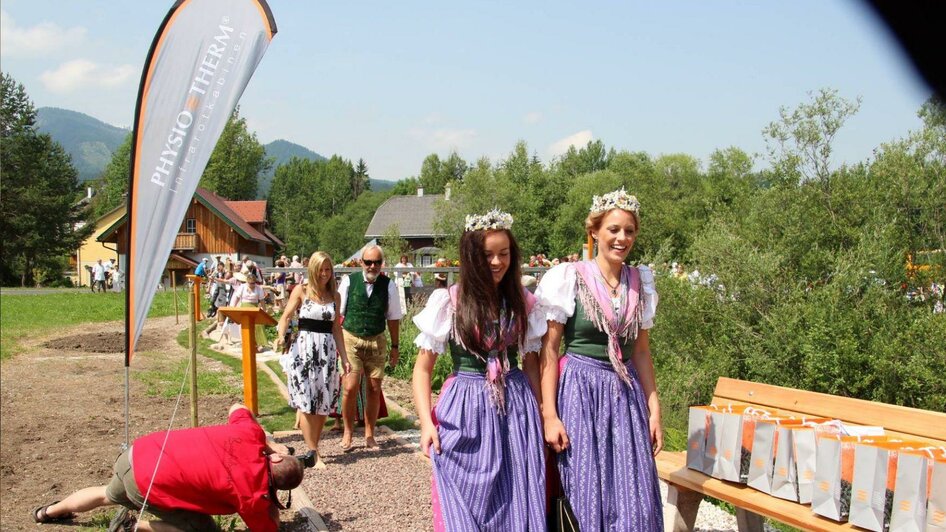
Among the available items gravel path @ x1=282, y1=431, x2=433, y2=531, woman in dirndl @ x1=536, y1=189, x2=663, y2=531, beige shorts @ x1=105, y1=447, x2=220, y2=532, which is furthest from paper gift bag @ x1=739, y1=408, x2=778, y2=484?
beige shorts @ x1=105, y1=447, x2=220, y2=532

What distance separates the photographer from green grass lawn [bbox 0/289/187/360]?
15703mm

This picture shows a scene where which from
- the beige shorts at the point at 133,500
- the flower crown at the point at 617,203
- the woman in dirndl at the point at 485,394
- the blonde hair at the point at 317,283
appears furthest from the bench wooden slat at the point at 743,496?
the blonde hair at the point at 317,283

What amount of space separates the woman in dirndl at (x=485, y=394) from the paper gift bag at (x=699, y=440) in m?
1.14

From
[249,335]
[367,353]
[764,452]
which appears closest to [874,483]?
[764,452]

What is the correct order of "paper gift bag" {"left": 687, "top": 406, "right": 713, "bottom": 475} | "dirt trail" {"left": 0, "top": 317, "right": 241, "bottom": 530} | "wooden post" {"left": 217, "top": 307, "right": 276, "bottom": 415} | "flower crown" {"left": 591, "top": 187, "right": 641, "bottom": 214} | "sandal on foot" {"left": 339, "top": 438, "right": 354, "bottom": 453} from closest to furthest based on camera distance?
1. "flower crown" {"left": 591, "top": 187, "right": 641, "bottom": 214}
2. "paper gift bag" {"left": 687, "top": 406, "right": 713, "bottom": 475}
3. "dirt trail" {"left": 0, "top": 317, "right": 241, "bottom": 530}
4. "sandal on foot" {"left": 339, "top": 438, "right": 354, "bottom": 453}
5. "wooden post" {"left": 217, "top": 307, "right": 276, "bottom": 415}

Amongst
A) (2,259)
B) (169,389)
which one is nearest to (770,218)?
(169,389)

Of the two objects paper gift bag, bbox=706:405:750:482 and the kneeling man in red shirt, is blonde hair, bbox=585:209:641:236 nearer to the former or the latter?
paper gift bag, bbox=706:405:750:482

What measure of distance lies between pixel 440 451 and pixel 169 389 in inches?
297

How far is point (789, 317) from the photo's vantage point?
252 inches

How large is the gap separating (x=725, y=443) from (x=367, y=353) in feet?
12.0

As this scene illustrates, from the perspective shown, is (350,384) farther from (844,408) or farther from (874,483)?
(874,483)

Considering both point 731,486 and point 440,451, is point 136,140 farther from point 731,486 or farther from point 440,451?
point 731,486

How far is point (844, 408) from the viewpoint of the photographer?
12.2 feet

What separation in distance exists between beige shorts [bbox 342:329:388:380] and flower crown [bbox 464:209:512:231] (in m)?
3.58
